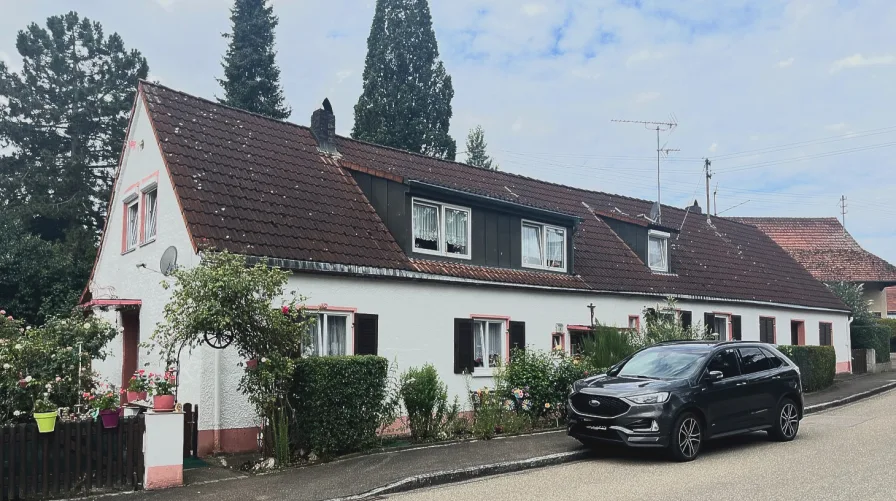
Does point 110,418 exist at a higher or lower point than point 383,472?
higher

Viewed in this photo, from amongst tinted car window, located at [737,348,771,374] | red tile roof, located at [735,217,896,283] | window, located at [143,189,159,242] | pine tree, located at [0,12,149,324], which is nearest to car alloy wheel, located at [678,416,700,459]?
tinted car window, located at [737,348,771,374]

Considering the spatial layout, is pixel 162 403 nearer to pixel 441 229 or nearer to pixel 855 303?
pixel 441 229

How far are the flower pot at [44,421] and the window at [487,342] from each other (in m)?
9.26

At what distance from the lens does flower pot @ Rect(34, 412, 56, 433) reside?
9.29m

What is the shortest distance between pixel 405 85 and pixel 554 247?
2506cm

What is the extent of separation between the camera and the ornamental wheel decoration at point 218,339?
11.1 m

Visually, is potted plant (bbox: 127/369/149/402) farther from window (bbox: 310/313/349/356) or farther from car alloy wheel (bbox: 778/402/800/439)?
car alloy wheel (bbox: 778/402/800/439)

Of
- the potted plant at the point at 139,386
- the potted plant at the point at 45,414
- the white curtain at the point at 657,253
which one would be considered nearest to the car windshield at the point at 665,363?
the potted plant at the point at 139,386

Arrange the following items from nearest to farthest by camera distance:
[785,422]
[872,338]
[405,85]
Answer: [785,422] → [872,338] → [405,85]

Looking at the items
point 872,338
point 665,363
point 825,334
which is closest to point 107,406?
point 665,363

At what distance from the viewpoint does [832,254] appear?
1737 inches

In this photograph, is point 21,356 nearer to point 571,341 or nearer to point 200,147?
point 200,147

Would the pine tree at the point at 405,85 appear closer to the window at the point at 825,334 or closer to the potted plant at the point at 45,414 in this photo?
the window at the point at 825,334

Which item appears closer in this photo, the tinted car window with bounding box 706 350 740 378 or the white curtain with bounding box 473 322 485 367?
the tinted car window with bounding box 706 350 740 378
